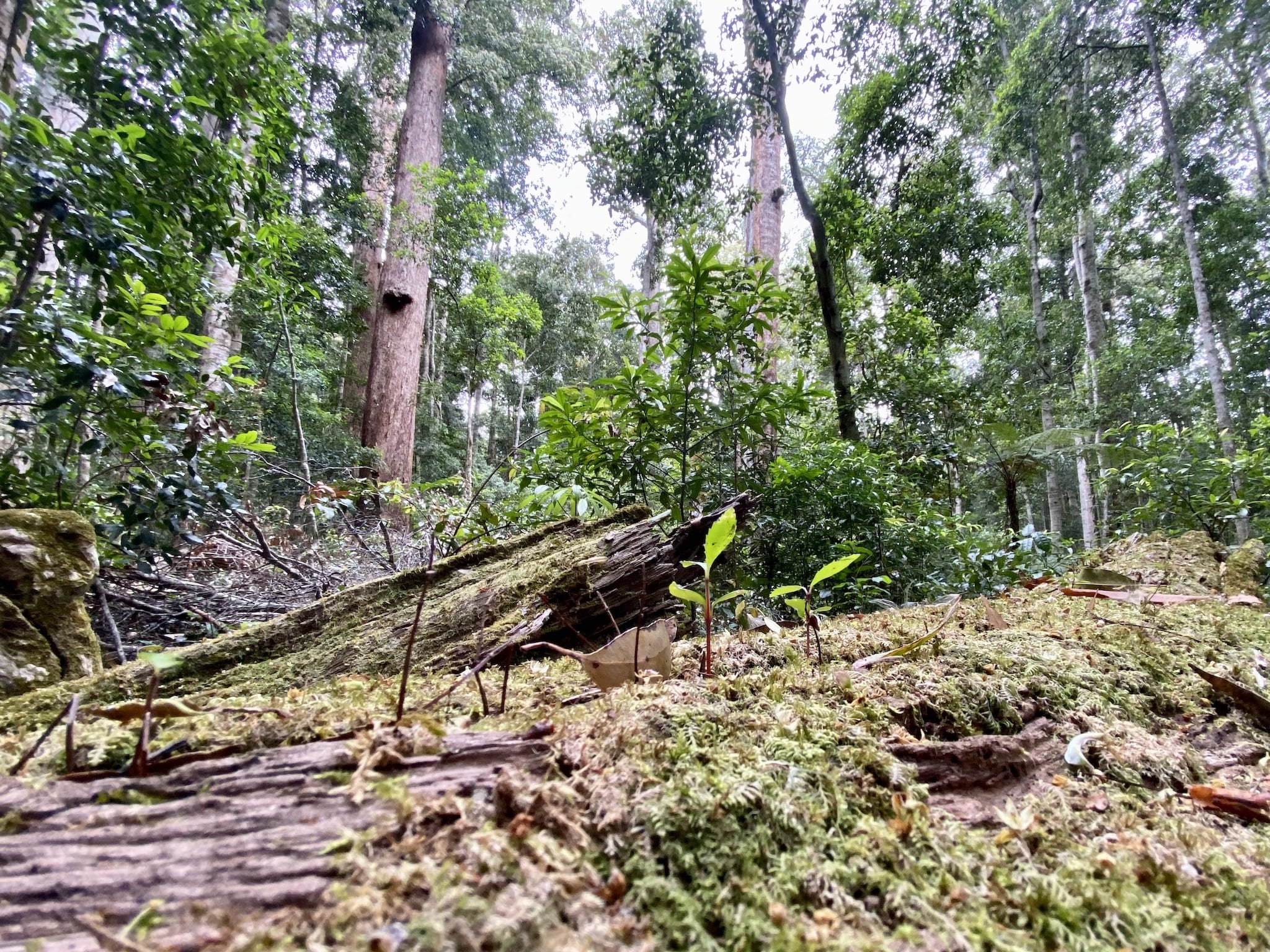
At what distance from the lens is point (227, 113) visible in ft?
9.59

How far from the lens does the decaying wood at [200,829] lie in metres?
0.49

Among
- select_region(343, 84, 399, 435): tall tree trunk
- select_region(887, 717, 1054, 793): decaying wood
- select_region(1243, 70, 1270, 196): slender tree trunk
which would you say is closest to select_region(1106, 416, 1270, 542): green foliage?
select_region(887, 717, 1054, 793): decaying wood

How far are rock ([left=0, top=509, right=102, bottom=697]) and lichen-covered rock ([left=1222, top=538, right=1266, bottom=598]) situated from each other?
15.8ft

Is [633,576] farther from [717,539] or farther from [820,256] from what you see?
[820,256]

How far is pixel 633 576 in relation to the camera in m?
1.73

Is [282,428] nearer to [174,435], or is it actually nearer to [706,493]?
[174,435]

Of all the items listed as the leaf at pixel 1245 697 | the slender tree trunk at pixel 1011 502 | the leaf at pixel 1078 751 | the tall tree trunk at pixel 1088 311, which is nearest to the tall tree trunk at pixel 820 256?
the slender tree trunk at pixel 1011 502

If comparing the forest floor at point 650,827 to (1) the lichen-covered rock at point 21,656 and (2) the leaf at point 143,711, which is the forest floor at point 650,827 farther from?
(1) the lichen-covered rock at point 21,656

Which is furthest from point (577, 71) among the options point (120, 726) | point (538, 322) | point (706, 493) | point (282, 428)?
point (120, 726)

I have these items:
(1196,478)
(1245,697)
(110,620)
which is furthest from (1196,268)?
(110,620)

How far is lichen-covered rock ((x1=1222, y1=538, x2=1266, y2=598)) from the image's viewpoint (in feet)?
9.15

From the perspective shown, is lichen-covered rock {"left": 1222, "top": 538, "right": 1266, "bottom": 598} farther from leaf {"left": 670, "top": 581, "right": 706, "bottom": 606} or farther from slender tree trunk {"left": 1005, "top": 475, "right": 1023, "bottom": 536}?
leaf {"left": 670, "top": 581, "right": 706, "bottom": 606}

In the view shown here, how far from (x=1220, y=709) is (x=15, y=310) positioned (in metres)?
3.86

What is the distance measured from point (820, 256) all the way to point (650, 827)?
515cm
